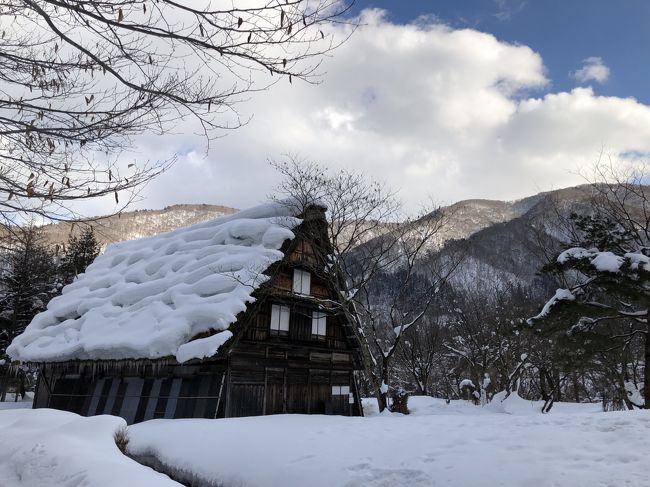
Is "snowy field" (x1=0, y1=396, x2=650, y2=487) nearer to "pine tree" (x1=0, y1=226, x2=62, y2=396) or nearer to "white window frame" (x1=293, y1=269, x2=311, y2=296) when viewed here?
"white window frame" (x1=293, y1=269, x2=311, y2=296)

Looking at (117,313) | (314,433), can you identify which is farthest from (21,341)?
(314,433)

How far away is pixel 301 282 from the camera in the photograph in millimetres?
18078

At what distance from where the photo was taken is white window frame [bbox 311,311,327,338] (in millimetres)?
18234

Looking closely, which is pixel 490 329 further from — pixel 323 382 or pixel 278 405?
pixel 278 405

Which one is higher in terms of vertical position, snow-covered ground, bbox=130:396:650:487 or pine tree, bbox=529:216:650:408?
pine tree, bbox=529:216:650:408

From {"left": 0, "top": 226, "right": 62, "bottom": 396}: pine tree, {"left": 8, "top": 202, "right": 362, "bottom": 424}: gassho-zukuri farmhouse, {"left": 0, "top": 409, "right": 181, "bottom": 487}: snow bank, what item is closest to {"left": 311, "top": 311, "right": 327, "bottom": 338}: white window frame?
{"left": 8, "top": 202, "right": 362, "bottom": 424}: gassho-zukuri farmhouse

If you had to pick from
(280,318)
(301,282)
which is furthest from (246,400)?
(301,282)

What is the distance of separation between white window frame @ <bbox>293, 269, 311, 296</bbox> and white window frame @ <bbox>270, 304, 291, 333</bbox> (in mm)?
851

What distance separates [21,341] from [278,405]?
12.4 metres

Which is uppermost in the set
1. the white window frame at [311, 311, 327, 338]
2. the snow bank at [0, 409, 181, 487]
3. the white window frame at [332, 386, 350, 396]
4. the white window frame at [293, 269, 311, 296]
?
the white window frame at [293, 269, 311, 296]

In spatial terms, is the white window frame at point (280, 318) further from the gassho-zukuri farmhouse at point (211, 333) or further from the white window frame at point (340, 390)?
the white window frame at point (340, 390)

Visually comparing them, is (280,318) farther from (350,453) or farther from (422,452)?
(422,452)

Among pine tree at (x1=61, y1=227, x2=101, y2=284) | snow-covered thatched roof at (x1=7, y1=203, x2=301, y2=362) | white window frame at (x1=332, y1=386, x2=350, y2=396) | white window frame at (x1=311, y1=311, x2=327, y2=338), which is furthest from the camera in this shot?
pine tree at (x1=61, y1=227, x2=101, y2=284)

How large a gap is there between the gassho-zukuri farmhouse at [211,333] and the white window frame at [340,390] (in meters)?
0.04
